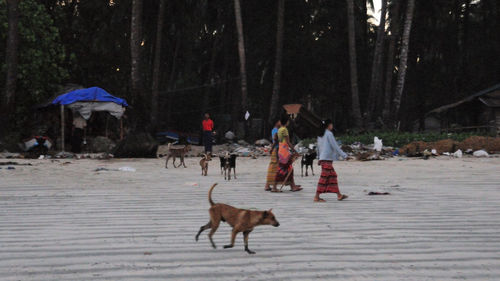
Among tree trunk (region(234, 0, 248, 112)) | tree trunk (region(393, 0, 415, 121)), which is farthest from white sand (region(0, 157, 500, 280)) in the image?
tree trunk (region(234, 0, 248, 112))

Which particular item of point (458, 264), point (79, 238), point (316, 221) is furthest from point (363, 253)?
point (79, 238)

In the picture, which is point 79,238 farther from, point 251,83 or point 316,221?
point 251,83

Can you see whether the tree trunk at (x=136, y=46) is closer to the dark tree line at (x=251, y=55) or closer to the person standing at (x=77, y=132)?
the dark tree line at (x=251, y=55)

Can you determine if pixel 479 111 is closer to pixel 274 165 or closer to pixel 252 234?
pixel 274 165

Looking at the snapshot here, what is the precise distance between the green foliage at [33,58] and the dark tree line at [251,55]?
0.06 meters

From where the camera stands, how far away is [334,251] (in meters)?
4.91

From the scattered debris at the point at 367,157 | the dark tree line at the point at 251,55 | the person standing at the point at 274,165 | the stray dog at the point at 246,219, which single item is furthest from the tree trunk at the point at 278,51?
the stray dog at the point at 246,219

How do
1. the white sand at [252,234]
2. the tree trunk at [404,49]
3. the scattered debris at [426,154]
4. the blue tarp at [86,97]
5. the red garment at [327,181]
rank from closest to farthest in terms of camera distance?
the white sand at [252,234] → the red garment at [327,181] → the scattered debris at [426,154] → the blue tarp at [86,97] → the tree trunk at [404,49]

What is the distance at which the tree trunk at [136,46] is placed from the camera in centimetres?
2587

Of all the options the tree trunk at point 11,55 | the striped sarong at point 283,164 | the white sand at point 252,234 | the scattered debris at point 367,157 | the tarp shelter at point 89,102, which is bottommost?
the white sand at point 252,234

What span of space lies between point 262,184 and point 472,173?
629cm

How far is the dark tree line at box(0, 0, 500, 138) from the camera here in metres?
27.0

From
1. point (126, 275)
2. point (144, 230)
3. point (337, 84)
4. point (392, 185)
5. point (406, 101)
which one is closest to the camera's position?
point (126, 275)

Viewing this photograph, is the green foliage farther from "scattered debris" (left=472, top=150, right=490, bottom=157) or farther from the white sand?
"scattered debris" (left=472, top=150, right=490, bottom=157)
